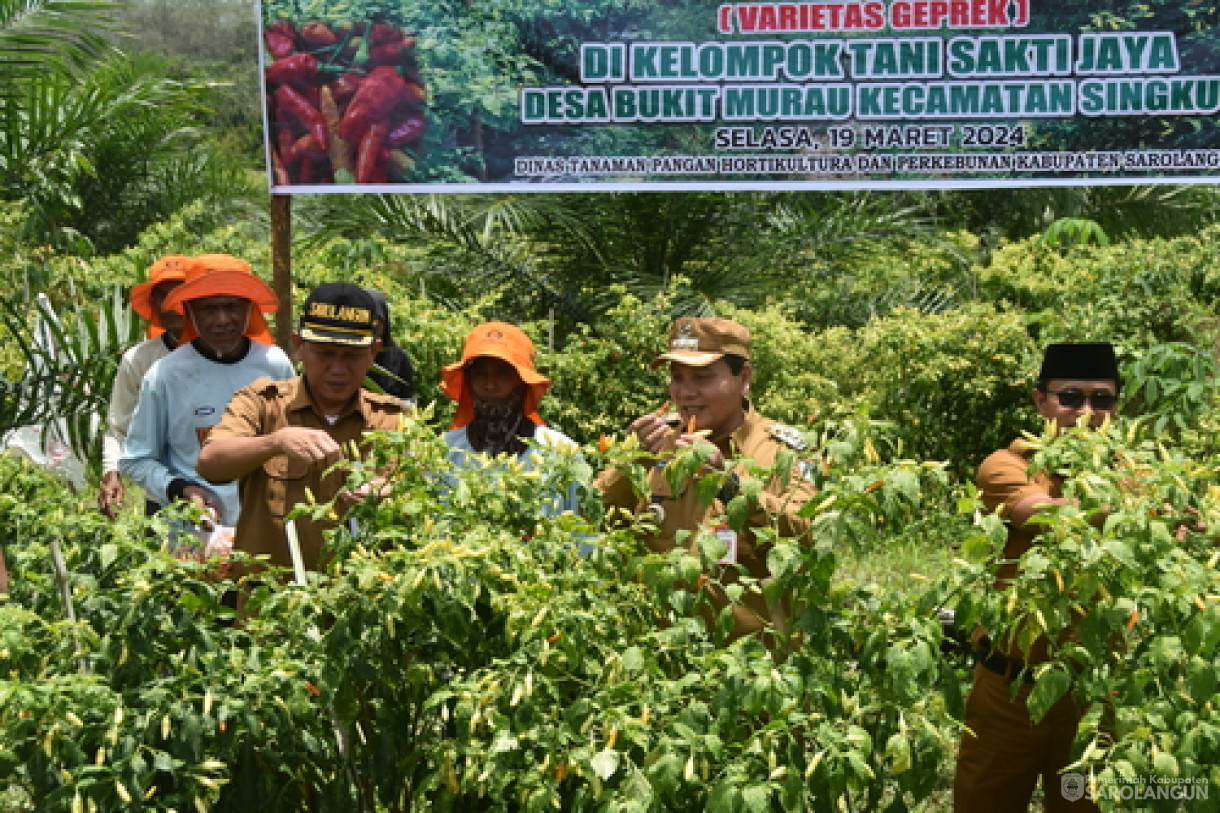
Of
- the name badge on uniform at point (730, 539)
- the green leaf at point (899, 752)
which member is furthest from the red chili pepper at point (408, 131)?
the green leaf at point (899, 752)

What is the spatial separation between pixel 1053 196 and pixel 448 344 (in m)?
7.83

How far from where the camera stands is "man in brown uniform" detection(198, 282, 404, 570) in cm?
372

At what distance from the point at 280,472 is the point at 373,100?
1443 mm

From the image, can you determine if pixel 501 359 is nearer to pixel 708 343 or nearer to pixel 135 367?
pixel 708 343

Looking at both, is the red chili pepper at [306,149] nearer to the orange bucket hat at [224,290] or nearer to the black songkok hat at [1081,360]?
the orange bucket hat at [224,290]

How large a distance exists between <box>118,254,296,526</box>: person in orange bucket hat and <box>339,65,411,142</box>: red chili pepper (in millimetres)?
578

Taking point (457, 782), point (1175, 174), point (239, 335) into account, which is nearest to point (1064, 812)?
point (457, 782)

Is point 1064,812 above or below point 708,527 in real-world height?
below

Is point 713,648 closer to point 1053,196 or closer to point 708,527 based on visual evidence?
point 708,527

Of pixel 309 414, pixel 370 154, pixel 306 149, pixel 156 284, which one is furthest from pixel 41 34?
pixel 309 414

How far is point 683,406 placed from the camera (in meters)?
3.60

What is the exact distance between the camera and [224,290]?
434 cm

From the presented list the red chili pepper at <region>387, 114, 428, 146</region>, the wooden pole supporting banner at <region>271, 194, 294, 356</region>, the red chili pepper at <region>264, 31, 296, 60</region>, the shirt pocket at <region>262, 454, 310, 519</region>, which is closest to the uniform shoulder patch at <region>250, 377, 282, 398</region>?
the shirt pocket at <region>262, 454, 310, 519</region>

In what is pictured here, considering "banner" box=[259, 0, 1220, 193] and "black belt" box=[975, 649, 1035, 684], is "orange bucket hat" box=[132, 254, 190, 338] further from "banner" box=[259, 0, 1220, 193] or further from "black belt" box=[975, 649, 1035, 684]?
"black belt" box=[975, 649, 1035, 684]
